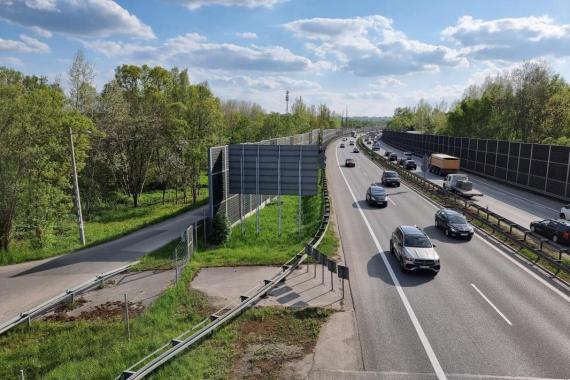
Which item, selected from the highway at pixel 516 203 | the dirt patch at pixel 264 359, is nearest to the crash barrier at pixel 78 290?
the dirt patch at pixel 264 359

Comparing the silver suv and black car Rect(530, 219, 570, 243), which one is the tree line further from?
black car Rect(530, 219, 570, 243)

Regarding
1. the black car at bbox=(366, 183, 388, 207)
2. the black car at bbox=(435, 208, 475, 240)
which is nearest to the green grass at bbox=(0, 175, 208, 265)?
the black car at bbox=(366, 183, 388, 207)

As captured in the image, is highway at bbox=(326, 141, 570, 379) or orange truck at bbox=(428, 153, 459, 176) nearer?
highway at bbox=(326, 141, 570, 379)

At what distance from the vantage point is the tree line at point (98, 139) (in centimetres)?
2538

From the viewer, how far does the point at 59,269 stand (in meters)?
21.2

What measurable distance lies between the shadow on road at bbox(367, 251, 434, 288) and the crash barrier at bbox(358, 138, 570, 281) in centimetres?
596

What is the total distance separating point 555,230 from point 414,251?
36.9 ft

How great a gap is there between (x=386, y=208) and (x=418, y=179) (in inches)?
646

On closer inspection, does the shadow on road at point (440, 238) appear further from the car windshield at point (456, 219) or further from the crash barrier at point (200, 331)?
the crash barrier at point (200, 331)

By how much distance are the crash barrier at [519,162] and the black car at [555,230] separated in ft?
50.4

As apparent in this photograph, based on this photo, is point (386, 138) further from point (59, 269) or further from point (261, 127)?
point (59, 269)

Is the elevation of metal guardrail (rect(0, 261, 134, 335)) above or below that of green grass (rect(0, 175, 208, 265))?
above

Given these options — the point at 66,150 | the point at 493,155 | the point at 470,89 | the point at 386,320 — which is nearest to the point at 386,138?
the point at 470,89

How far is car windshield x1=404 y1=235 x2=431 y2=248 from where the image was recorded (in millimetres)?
19062
